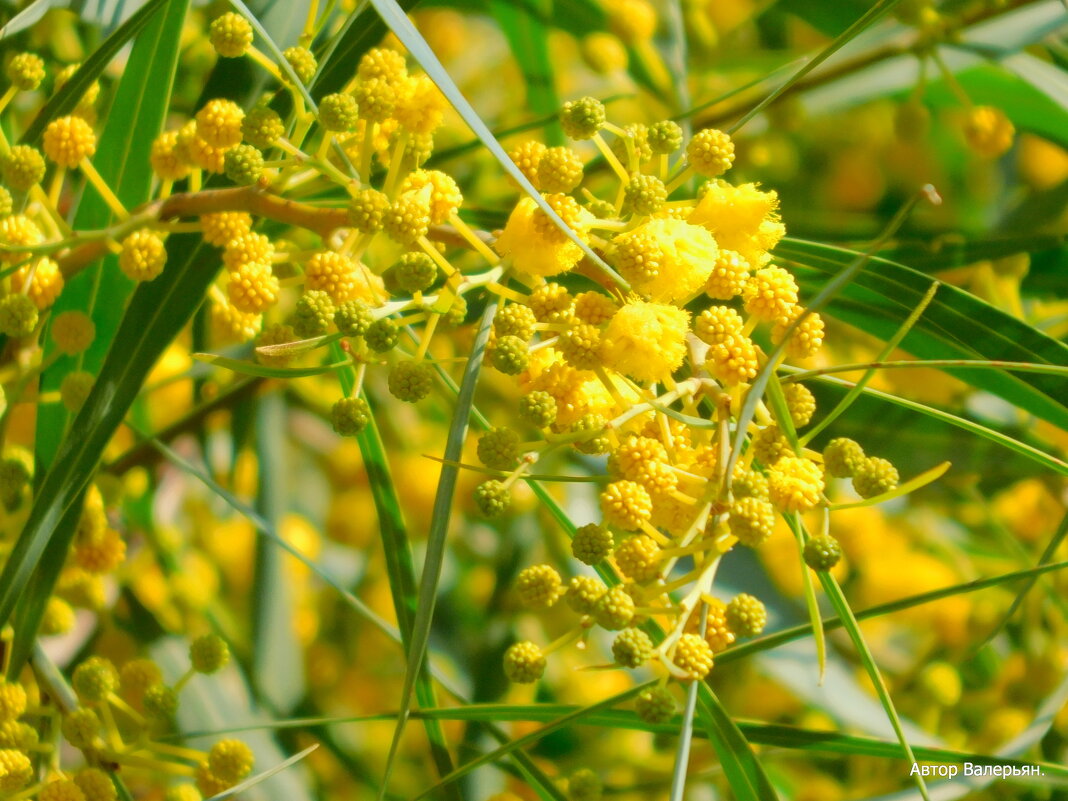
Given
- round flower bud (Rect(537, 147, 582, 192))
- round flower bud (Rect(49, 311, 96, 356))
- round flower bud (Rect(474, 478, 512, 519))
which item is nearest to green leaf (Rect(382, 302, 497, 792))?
round flower bud (Rect(474, 478, 512, 519))

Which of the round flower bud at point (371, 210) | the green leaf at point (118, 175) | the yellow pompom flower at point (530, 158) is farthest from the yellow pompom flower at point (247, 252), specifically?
the green leaf at point (118, 175)

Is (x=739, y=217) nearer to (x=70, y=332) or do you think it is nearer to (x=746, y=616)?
(x=746, y=616)

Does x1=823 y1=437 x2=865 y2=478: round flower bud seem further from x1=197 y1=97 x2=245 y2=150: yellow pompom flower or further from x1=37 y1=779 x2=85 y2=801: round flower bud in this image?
x1=37 y1=779 x2=85 y2=801: round flower bud

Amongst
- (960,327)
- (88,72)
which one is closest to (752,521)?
(960,327)

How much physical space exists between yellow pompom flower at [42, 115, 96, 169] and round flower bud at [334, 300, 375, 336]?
1.16 ft

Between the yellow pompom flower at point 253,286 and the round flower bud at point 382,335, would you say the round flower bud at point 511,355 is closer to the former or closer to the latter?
the round flower bud at point 382,335

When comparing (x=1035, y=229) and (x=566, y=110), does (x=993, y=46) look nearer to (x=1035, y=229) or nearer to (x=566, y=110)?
(x=1035, y=229)

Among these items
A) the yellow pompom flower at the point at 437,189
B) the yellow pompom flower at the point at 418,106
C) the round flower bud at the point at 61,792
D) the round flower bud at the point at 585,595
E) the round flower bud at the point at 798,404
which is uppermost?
the yellow pompom flower at the point at 418,106

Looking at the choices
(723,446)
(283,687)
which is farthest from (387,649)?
(723,446)

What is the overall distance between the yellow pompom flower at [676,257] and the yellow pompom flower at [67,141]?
0.50 metres

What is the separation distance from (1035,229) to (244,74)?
4.04 feet

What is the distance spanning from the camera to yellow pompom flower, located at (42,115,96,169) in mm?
955

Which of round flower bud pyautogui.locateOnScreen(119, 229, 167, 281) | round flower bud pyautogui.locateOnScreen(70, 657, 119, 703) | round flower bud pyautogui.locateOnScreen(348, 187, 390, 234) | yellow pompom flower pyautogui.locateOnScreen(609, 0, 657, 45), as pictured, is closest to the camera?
round flower bud pyautogui.locateOnScreen(348, 187, 390, 234)

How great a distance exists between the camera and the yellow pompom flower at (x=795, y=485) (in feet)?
2.44
